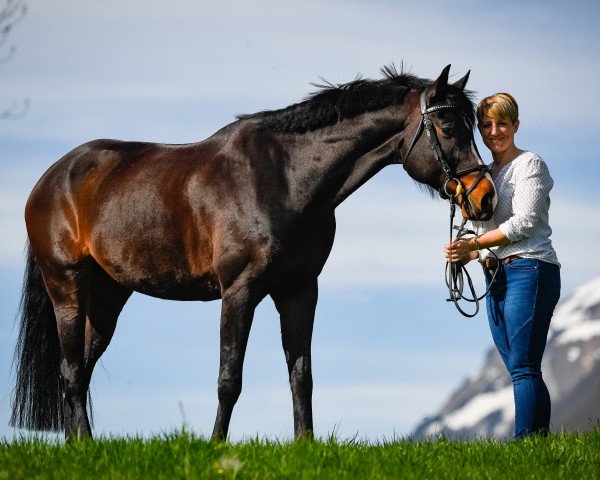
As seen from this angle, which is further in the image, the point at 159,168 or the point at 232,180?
the point at 159,168

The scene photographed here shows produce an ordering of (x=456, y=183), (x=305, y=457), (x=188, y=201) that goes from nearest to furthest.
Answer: (x=305, y=457), (x=456, y=183), (x=188, y=201)

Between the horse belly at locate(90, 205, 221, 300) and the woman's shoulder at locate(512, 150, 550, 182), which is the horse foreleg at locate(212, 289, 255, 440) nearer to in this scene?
the horse belly at locate(90, 205, 221, 300)

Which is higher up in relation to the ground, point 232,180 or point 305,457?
point 232,180

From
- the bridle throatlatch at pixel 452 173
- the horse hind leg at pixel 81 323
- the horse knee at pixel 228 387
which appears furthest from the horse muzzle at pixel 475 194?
the horse hind leg at pixel 81 323

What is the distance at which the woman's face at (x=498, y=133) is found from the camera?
8.58 meters

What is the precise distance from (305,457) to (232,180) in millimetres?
2547

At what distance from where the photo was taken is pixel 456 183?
8352 millimetres

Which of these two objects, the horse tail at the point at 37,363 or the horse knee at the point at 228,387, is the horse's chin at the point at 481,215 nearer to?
the horse knee at the point at 228,387

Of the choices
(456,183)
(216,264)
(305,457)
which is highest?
(456,183)

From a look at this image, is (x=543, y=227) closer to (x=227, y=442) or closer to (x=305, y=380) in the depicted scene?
(x=305, y=380)

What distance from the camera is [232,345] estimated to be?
8.34 meters

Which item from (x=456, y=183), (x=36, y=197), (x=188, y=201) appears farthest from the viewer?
(x=36, y=197)

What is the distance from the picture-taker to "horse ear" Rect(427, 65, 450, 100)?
27.4 feet

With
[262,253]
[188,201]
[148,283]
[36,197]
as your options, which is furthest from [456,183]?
[36,197]
